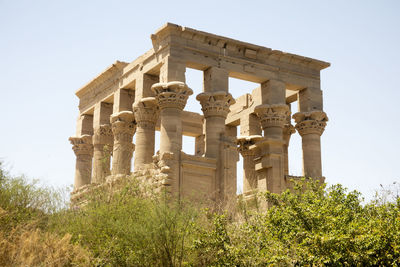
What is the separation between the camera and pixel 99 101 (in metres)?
28.0

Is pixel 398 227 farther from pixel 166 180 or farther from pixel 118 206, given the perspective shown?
pixel 166 180

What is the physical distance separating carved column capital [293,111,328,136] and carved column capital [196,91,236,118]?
4.10m

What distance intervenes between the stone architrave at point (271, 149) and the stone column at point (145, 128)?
453 cm

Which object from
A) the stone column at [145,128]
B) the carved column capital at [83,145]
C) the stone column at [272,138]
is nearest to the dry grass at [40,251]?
the stone column at [145,128]

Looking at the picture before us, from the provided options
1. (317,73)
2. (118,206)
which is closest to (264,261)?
(118,206)

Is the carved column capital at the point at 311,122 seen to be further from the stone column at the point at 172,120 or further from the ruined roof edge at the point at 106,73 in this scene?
the ruined roof edge at the point at 106,73

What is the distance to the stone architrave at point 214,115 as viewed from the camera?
22.9 meters

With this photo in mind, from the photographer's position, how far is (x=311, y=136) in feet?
83.7

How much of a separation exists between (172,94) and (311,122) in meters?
6.83

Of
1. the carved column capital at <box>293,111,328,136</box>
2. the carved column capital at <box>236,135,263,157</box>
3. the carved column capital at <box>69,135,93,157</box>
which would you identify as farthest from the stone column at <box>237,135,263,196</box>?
the carved column capital at <box>69,135,93,157</box>

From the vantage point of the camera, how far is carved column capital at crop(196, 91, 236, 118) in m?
23.0

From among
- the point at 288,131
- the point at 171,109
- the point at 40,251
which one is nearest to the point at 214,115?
the point at 171,109

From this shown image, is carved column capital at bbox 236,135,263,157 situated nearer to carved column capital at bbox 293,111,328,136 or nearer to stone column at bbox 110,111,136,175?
carved column capital at bbox 293,111,328,136

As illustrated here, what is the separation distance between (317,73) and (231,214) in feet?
31.2
